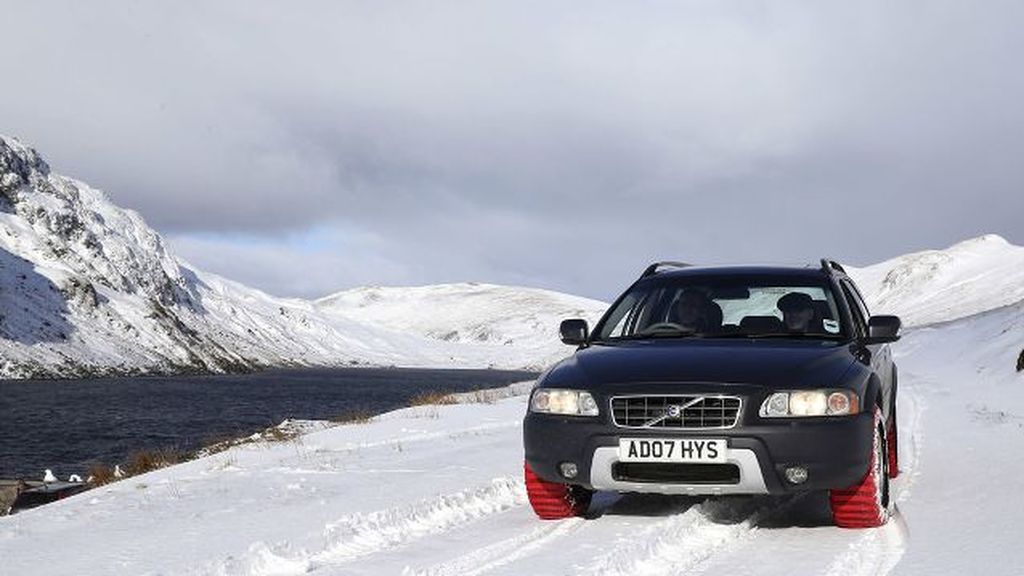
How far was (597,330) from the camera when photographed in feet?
24.7

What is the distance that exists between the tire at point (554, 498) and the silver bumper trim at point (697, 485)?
54 centimetres

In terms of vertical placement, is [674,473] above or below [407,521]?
above

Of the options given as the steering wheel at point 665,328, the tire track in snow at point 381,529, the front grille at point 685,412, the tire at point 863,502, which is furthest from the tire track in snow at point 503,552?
the tire at point 863,502

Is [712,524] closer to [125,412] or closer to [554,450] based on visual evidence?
[554,450]

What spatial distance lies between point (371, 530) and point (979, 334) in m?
45.1

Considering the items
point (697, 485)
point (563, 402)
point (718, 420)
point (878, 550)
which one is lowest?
point (878, 550)

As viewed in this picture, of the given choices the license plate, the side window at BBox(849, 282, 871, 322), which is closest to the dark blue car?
the license plate

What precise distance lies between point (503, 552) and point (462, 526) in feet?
3.22

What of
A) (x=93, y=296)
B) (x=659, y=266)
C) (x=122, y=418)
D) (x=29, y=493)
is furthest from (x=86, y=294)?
(x=659, y=266)

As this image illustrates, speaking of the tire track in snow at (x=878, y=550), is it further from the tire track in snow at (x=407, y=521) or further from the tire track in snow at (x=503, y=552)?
the tire track in snow at (x=407, y=521)

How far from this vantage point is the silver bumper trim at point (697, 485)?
5613 millimetres

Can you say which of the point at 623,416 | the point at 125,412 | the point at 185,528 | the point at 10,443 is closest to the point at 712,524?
the point at 623,416

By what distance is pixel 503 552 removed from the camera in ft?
18.5

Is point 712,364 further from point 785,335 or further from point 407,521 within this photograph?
point 407,521
